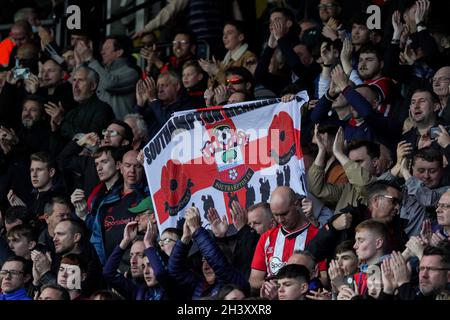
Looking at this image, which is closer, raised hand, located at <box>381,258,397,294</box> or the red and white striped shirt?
raised hand, located at <box>381,258,397,294</box>

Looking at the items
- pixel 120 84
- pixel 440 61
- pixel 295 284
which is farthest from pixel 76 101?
pixel 295 284

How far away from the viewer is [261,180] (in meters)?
14.2

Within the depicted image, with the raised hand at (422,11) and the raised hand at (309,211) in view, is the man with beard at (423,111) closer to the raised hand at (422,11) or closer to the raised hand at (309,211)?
the raised hand at (309,211)

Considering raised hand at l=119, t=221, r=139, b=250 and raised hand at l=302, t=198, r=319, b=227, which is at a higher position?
raised hand at l=302, t=198, r=319, b=227

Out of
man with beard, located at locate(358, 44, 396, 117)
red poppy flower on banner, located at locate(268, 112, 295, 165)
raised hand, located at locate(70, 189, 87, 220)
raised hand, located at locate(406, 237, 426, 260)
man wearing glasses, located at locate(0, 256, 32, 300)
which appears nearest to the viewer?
raised hand, located at locate(406, 237, 426, 260)

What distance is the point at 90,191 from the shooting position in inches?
617

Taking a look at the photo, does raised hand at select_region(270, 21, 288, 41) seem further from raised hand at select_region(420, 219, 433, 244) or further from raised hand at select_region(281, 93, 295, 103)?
raised hand at select_region(420, 219, 433, 244)

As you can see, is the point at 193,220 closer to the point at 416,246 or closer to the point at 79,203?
the point at 416,246

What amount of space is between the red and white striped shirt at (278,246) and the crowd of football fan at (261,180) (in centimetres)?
1

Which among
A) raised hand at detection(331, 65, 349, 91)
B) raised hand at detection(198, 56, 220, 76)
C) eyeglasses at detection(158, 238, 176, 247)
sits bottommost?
eyeglasses at detection(158, 238, 176, 247)

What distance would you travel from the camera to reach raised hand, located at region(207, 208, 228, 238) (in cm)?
1384

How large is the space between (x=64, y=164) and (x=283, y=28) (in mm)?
2592

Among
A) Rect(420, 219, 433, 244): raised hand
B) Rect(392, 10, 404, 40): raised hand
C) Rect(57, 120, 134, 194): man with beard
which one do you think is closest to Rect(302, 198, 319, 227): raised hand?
Rect(420, 219, 433, 244): raised hand

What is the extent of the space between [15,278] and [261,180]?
7.67ft
